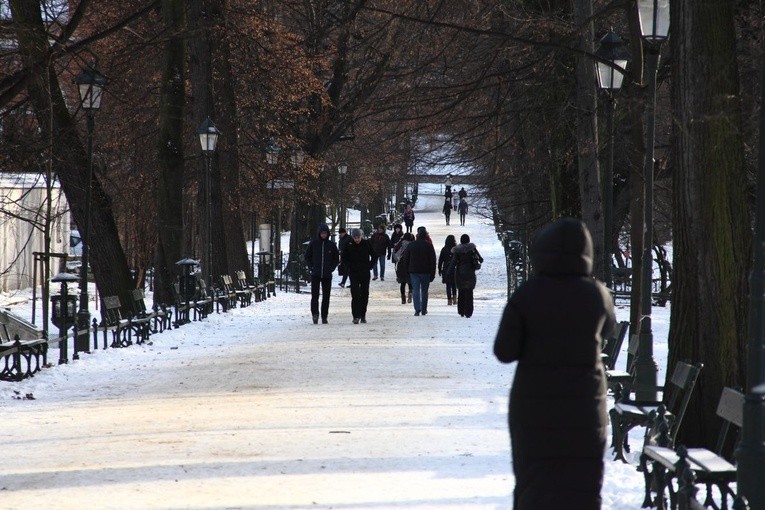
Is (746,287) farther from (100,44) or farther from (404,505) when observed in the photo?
(100,44)

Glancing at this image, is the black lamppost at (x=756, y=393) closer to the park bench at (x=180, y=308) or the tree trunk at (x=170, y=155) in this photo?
the park bench at (x=180, y=308)

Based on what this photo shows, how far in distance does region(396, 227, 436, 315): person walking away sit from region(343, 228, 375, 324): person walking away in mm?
2682

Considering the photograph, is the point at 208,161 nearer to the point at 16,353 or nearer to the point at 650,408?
the point at 16,353

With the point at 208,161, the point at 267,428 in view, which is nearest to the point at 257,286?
the point at 208,161

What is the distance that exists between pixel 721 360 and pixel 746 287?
1.78 ft

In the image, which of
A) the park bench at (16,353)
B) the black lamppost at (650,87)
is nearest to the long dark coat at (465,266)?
the park bench at (16,353)

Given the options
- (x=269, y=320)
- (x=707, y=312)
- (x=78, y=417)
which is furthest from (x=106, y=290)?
(x=707, y=312)

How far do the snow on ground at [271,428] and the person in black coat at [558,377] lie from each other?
2.28 meters

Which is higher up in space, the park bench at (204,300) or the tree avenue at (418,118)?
the tree avenue at (418,118)

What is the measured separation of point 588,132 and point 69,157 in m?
8.01

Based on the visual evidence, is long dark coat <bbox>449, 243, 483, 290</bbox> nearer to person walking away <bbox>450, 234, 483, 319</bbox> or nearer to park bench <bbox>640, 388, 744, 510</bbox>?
person walking away <bbox>450, 234, 483, 319</bbox>

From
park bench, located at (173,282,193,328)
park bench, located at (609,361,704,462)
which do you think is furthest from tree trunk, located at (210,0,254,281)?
park bench, located at (609,361,704,462)

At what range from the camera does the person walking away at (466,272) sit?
26.6 meters

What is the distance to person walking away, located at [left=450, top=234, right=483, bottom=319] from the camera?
26.6m
